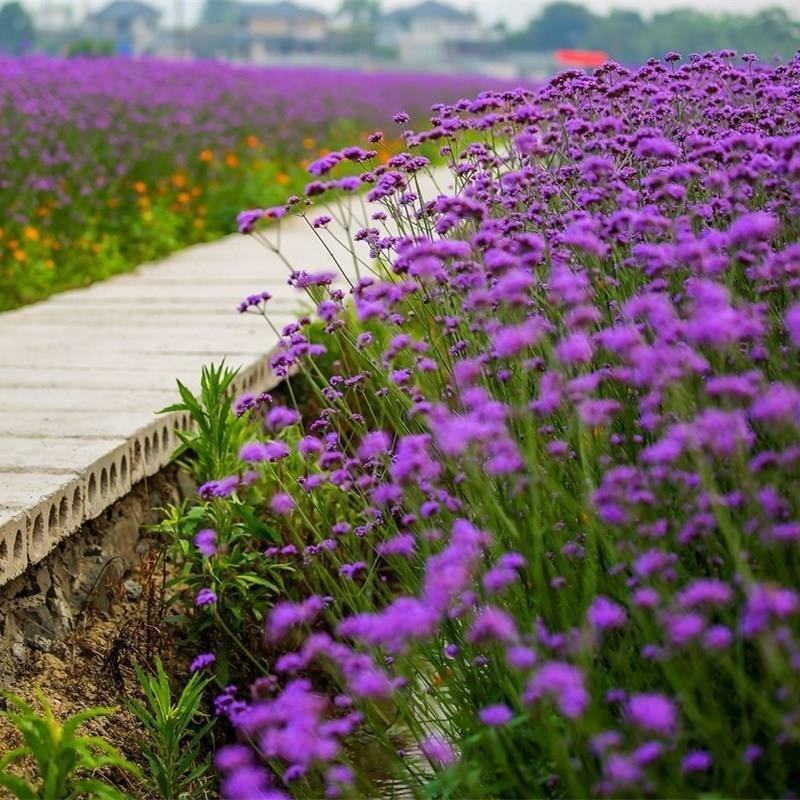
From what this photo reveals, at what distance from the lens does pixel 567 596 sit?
2037 millimetres

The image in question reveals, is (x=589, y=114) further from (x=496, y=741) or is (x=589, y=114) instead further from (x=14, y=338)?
(x=14, y=338)

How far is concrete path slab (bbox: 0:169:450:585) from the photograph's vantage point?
297cm

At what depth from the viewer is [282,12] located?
5399 inches

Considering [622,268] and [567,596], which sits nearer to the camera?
[567,596]

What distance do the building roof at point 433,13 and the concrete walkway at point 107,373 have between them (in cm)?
13649

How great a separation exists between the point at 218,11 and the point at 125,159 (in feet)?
493

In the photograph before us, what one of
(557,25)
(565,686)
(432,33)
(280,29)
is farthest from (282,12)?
(565,686)

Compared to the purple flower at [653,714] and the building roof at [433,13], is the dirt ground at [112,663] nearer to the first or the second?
the purple flower at [653,714]

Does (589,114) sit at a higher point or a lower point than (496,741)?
higher

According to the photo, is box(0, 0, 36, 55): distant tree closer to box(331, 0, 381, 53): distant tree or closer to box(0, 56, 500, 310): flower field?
box(331, 0, 381, 53): distant tree

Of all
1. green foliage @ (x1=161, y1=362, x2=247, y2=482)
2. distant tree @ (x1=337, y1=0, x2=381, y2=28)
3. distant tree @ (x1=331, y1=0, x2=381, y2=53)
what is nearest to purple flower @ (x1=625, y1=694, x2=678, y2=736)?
green foliage @ (x1=161, y1=362, x2=247, y2=482)

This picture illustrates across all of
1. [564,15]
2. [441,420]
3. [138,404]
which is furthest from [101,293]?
[564,15]

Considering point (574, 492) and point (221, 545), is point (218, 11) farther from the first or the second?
point (574, 492)

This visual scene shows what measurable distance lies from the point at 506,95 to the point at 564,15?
78.5 m
